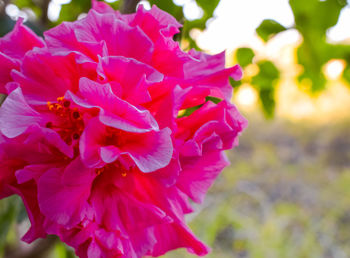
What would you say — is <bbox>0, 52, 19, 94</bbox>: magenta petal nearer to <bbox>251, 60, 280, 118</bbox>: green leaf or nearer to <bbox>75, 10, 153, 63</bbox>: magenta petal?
<bbox>75, 10, 153, 63</bbox>: magenta petal

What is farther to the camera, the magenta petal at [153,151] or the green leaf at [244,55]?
the green leaf at [244,55]

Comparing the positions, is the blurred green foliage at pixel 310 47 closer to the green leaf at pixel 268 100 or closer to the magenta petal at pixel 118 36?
the green leaf at pixel 268 100

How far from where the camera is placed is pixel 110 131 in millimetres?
343

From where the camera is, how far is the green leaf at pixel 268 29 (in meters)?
0.62

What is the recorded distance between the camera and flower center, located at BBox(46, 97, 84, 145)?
34 centimetres

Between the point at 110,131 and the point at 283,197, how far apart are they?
2.28m

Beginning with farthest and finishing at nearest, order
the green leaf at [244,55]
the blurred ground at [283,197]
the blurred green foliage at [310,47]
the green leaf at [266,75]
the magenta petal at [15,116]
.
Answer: the blurred ground at [283,197]
the green leaf at [266,75]
the green leaf at [244,55]
the blurred green foliage at [310,47]
the magenta petal at [15,116]

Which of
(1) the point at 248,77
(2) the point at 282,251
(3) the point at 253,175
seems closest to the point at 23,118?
(1) the point at 248,77

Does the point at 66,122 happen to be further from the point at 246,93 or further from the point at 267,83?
the point at 246,93

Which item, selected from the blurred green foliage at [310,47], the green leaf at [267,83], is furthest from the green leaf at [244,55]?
the green leaf at [267,83]

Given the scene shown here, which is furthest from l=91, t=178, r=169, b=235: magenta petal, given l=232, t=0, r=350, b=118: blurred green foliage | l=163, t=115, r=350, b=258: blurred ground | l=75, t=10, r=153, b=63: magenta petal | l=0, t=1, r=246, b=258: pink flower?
l=163, t=115, r=350, b=258: blurred ground

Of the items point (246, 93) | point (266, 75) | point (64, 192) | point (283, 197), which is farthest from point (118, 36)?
point (283, 197)

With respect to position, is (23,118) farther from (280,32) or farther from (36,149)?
(280,32)

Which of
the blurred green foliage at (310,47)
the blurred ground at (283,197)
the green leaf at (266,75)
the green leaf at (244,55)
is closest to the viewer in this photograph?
the blurred green foliage at (310,47)
